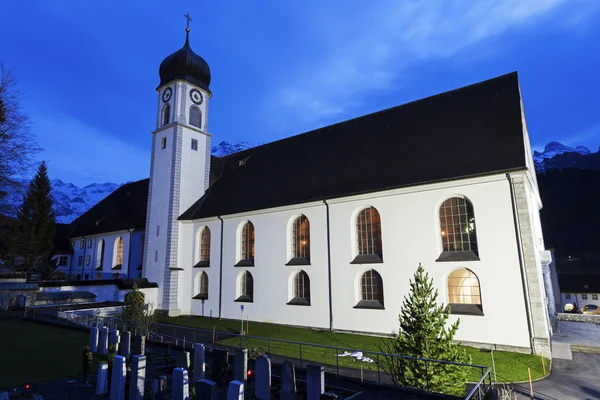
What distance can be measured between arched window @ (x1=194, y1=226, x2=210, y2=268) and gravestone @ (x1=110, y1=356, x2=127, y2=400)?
1918 centimetres

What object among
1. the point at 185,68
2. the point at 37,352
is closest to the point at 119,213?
the point at 185,68

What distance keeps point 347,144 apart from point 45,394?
20467 mm

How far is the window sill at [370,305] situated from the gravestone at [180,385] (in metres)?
12.2

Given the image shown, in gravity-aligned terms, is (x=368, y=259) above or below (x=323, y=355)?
above

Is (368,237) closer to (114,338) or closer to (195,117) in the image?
(114,338)

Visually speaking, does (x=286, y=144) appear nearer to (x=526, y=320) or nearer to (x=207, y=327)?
(x=207, y=327)

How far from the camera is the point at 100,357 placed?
42.1 ft

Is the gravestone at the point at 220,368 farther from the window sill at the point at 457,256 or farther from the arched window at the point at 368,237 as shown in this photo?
the window sill at the point at 457,256

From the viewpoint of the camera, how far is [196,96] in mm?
31656

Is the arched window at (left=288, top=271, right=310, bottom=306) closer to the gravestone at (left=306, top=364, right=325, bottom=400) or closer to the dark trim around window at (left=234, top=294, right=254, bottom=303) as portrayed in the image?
the dark trim around window at (left=234, top=294, right=254, bottom=303)

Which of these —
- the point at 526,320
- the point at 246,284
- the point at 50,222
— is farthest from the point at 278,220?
the point at 50,222

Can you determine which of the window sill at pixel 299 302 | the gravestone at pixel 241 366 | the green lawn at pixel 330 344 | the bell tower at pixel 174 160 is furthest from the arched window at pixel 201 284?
the gravestone at pixel 241 366

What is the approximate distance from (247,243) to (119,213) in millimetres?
20666

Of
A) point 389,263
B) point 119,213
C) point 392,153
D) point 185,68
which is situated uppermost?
point 185,68
